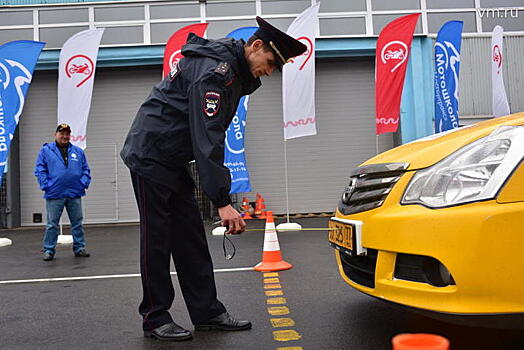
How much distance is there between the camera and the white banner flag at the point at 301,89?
9.72 meters

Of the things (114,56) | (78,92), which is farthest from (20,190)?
(78,92)

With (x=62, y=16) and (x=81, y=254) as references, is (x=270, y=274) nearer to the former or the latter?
(x=81, y=254)

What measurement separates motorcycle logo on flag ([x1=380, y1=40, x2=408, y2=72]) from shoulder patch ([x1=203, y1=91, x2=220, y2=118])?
8.00 metres

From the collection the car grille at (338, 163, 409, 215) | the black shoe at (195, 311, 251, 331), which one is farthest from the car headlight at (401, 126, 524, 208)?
the black shoe at (195, 311, 251, 331)

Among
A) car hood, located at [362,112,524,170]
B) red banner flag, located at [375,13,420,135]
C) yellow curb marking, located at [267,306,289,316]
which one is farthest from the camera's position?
red banner flag, located at [375,13,420,135]

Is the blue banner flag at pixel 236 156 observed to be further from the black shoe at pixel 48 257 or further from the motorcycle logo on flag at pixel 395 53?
the black shoe at pixel 48 257

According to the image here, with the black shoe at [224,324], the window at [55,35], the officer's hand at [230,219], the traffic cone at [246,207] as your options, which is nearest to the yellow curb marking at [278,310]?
the black shoe at [224,324]

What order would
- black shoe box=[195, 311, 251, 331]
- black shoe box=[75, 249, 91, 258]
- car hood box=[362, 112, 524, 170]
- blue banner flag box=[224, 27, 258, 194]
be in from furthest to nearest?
blue banner flag box=[224, 27, 258, 194] → black shoe box=[75, 249, 91, 258] → black shoe box=[195, 311, 251, 331] → car hood box=[362, 112, 524, 170]

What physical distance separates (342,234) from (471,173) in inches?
33.9

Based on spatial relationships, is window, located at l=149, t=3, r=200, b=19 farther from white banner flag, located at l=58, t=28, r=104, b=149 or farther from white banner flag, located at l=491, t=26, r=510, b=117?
white banner flag, located at l=491, t=26, r=510, b=117

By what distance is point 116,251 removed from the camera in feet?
24.7

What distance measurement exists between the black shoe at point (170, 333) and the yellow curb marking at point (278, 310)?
70cm

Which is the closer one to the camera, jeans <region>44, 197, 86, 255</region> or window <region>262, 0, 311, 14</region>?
jeans <region>44, 197, 86, 255</region>

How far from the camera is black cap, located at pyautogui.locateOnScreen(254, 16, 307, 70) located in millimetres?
2778
